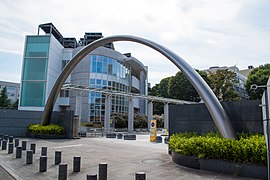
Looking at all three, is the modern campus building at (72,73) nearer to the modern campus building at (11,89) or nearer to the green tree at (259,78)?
the green tree at (259,78)

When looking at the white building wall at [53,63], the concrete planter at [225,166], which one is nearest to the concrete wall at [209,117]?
the concrete planter at [225,166]

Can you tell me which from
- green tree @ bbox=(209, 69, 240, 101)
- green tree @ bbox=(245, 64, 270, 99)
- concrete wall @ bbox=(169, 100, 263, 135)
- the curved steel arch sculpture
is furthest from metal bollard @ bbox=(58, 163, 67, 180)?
green tree @ bbox=(245, 64, 270, 99)

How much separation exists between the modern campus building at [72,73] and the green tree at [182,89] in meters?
11.0

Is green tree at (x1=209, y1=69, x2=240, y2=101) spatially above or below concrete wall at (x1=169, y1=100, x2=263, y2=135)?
above

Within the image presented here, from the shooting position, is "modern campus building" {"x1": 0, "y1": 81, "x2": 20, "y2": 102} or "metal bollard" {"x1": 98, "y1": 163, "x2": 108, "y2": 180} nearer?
"metal bollard" {"x1": 98, "y1": 163, "x2": 108, "y2": 180}

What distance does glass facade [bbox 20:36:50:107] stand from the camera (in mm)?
39031

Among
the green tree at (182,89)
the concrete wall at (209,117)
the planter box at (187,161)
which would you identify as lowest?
the planter box at (187,161)

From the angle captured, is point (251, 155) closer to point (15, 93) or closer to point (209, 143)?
point (209, 143)

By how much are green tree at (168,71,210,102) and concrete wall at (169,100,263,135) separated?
44342 mm

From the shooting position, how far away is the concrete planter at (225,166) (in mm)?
7629

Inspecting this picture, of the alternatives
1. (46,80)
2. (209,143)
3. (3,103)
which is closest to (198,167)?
(209,143)

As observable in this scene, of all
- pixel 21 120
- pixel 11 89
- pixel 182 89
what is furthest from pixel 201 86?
pixel 11 89

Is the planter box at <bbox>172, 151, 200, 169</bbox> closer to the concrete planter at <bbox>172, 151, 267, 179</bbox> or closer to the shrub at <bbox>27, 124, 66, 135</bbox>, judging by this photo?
the concrete planter at <bbox>172, 151, 267, 179</bbox>

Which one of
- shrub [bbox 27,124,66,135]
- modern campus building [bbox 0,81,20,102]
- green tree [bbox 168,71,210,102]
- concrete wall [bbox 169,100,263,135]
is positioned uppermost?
modern campus building [bbox 0,81,20,102]
